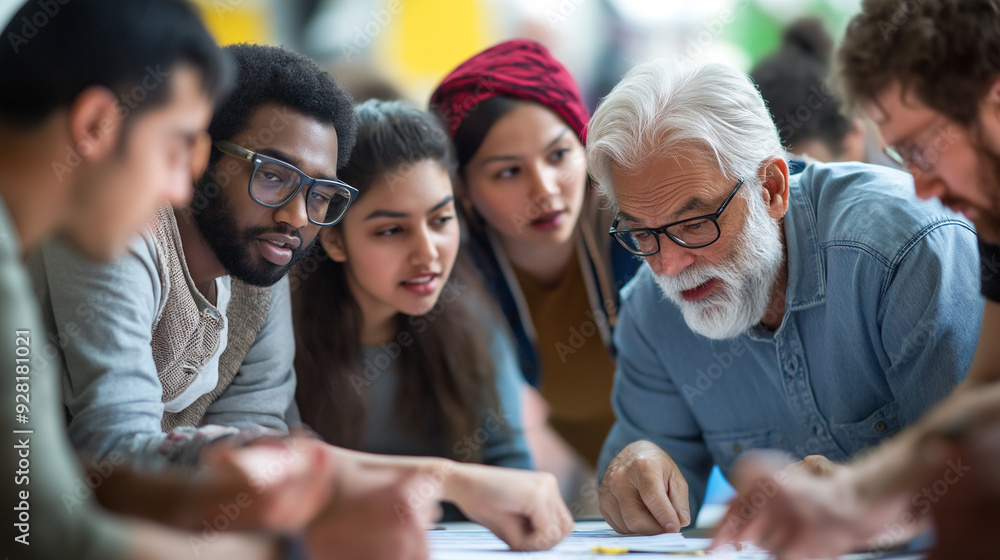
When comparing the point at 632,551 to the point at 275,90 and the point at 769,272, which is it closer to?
the point at 769,272

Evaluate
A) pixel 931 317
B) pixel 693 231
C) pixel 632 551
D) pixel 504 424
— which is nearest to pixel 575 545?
pixel 632 551

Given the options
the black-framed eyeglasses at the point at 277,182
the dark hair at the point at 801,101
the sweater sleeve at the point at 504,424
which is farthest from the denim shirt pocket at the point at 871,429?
the dark hair at the point at 801,101

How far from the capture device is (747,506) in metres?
1.00

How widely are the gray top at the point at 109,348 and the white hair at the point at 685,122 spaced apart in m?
0.93

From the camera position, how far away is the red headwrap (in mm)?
2168

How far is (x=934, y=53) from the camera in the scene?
1.04 meters

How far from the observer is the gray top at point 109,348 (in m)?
1.13

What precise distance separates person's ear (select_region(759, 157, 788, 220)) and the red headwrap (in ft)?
2.06

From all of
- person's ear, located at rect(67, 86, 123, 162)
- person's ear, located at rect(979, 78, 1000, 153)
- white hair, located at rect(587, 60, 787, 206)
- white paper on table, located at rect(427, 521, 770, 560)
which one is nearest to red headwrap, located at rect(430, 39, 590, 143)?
white hair, located at rect(587, 60, 787, 206)

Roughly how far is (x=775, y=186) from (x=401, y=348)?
41.8 inches

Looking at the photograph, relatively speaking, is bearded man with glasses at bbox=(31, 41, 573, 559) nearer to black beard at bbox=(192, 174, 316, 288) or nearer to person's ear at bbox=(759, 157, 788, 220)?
black beard at bbox=(192, 174, 316, 288)

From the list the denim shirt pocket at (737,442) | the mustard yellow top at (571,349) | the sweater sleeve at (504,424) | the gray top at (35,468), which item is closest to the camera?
the gray top at (35,468)

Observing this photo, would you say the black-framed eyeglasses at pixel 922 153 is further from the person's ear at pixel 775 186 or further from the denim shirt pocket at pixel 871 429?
the denim shirt pocket at pixel 871 429

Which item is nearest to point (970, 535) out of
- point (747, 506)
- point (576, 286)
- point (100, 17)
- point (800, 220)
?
point (747, 506)
